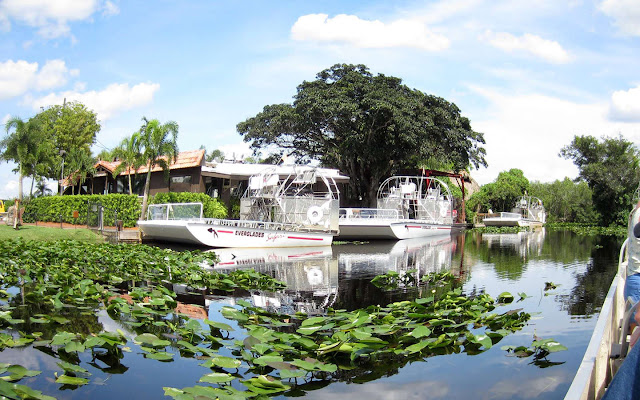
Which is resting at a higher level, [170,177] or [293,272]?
[170,177]

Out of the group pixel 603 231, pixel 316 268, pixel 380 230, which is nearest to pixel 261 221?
pixel 316 268

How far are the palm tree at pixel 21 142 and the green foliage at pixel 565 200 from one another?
57.4 m

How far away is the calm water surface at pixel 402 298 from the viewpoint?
507cm

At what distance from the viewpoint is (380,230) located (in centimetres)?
2783

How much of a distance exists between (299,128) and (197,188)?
8.63 meters

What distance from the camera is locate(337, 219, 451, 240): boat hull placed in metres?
27.1

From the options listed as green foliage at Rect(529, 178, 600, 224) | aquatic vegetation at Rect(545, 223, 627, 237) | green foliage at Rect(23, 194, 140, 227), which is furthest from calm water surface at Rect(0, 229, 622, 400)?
green foliage at Rect(529, 178, 600, 224)

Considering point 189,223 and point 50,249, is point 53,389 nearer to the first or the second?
point 50,249

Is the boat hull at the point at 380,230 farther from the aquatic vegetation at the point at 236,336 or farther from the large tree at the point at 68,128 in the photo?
the large tree at the point at 68,128

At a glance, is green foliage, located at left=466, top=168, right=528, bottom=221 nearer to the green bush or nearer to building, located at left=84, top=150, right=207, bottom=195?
building, located at left=84, top=150, right=207, bottom=195

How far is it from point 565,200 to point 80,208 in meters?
60.4

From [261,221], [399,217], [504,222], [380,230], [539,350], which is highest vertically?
[399,217]

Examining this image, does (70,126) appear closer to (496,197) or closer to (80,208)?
(80,208)

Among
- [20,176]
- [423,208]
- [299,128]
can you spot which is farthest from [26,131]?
[423,208]
